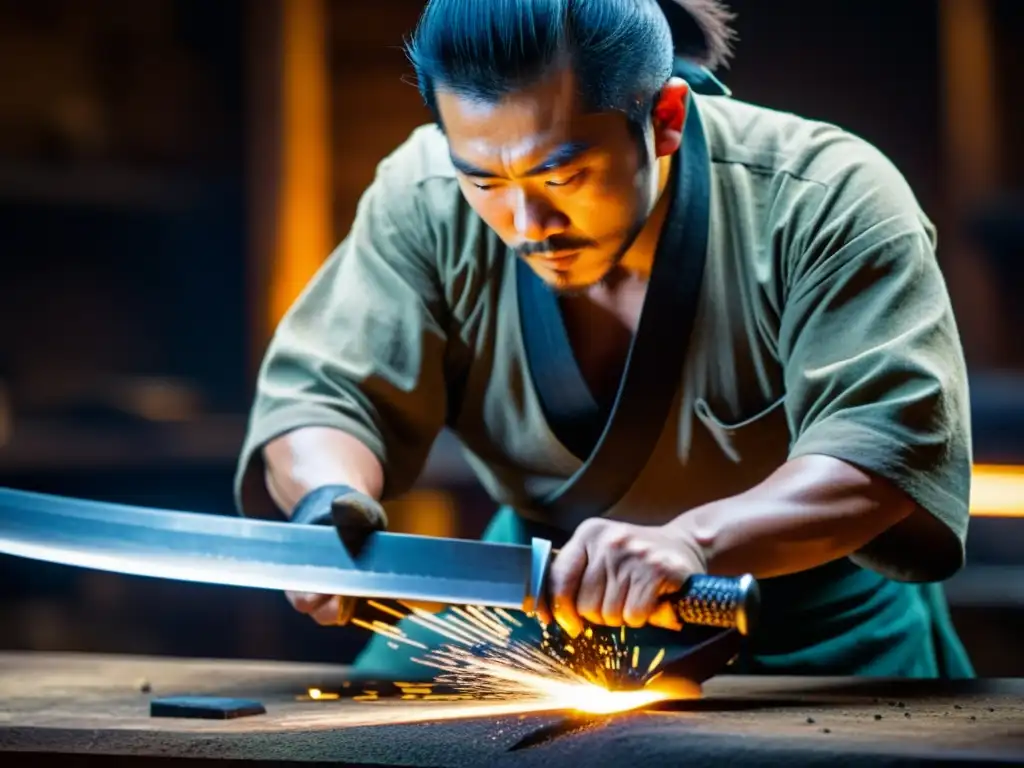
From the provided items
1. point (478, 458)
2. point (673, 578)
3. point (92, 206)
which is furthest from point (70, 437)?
point (673, 578)

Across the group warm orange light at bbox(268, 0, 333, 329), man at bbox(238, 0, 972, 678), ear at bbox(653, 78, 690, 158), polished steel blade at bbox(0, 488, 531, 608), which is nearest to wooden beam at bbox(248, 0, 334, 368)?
warm orange light at bbox(268, 0, 333, 329)

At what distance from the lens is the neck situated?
5.04ft

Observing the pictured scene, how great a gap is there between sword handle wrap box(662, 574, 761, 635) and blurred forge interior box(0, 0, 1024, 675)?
1.68 metres

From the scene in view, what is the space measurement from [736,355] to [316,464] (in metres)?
0.46

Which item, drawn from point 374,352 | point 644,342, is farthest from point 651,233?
point 374,352

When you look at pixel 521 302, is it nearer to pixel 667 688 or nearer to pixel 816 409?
pixel 816 409

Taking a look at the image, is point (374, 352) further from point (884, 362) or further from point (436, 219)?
point (884, 362)

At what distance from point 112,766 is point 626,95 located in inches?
29.5

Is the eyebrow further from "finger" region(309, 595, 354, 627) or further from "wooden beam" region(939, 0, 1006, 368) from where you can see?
"wooden beam" region(939, 0, 1006, 368)

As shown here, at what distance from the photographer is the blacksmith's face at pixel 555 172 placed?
1.32 m

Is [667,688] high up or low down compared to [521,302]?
down

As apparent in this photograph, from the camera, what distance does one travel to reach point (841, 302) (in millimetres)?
1406

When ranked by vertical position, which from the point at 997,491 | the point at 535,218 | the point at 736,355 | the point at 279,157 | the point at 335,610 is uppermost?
the point at 279,157

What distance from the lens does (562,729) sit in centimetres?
117
